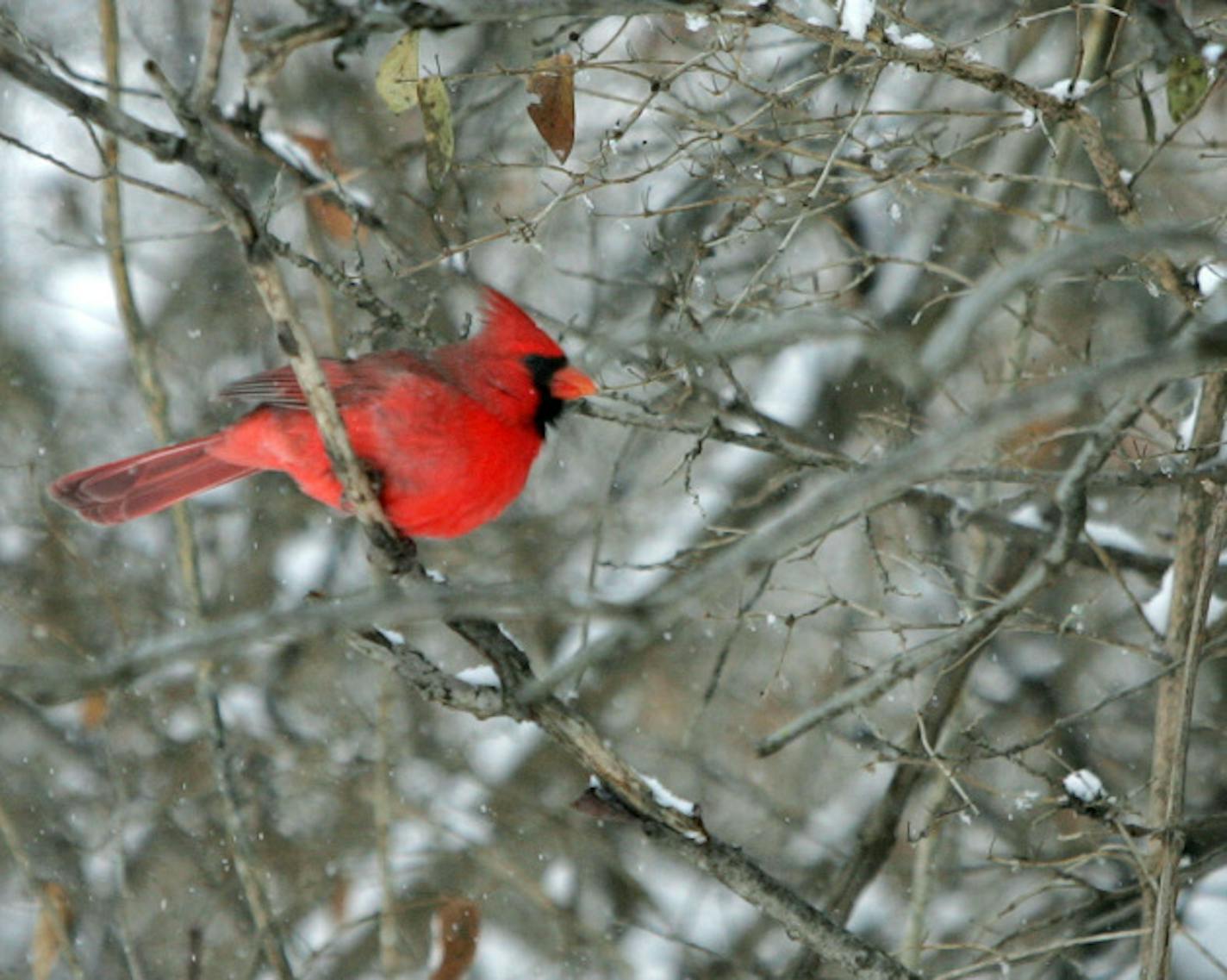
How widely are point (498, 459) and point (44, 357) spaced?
2713mm

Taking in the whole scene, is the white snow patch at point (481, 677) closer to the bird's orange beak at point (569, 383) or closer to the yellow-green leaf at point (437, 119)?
the bird's orange beak at point (569, 383)

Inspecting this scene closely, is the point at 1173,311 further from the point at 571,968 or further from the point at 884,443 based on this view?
the point at 571,968

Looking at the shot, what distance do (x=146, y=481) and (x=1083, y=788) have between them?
2054 millimetres

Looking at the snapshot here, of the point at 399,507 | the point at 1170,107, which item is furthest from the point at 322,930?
the point at 1170,107

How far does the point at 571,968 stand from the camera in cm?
462

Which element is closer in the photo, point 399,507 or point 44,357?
point 399,507

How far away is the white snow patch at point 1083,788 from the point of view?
8.66 ft

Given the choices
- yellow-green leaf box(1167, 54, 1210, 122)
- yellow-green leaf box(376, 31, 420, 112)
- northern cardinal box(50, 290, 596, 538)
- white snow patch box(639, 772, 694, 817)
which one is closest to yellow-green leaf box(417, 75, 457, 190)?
yellow-green leaf box(376, 31, 420, 112)

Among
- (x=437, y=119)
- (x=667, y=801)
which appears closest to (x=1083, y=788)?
(x=667, y=801)

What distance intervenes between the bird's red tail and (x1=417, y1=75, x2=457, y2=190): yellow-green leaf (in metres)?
0.93

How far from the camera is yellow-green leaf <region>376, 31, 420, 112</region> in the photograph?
8.37ft

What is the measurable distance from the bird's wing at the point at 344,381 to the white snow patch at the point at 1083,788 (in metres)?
1.47

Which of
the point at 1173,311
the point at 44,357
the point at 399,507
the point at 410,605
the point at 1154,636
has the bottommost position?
the point at 410,605

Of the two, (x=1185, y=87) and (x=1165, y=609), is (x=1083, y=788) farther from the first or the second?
(x=1185, y=87)
